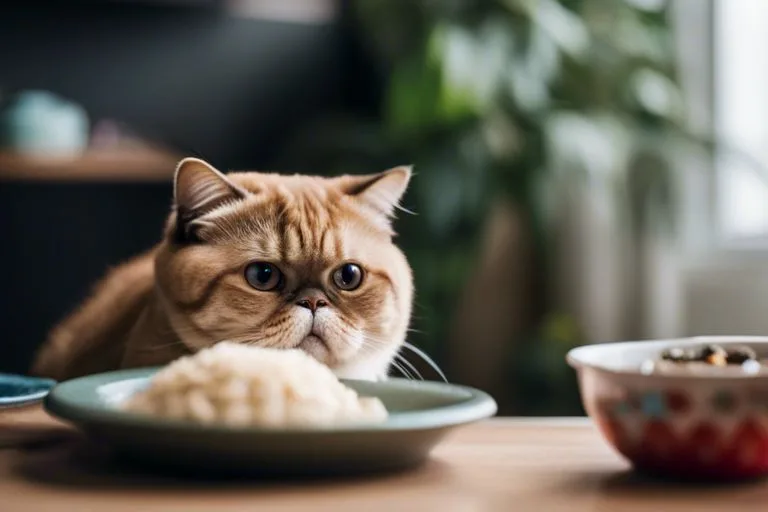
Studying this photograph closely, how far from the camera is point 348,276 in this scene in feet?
4.03

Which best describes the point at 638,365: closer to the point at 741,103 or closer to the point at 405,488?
the point at 405,488

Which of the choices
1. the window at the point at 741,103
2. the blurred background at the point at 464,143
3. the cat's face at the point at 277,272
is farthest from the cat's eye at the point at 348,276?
the window at the point at 741,103

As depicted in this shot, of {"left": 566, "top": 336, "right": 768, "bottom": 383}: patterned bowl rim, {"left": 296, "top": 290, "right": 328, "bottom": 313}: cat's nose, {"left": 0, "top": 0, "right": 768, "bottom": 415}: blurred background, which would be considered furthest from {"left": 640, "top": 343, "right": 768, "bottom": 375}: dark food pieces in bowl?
{"left": 0, "top": 0, "right": 768, "bottom": 415}: blurred background

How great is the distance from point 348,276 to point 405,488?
434 mm

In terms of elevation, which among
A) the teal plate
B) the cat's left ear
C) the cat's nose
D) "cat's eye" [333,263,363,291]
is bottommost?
the teal plate

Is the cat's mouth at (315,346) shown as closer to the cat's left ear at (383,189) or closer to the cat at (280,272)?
the cat at (280,272)

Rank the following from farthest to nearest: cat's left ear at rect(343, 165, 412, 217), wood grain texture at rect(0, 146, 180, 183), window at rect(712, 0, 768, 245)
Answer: wood grain texture at rect(0, 146, 180, 183)
window at rect(712, 0, 768, 245)
cat's left ear at rect(343, 165, 412, 217)

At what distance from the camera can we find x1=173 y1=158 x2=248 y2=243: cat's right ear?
3.93 feet

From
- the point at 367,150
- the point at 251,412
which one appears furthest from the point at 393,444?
the point at 367,150

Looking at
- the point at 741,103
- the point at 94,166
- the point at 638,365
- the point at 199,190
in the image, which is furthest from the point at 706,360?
the point at 94,166

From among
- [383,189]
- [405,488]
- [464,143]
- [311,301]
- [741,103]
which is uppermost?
[741,103]

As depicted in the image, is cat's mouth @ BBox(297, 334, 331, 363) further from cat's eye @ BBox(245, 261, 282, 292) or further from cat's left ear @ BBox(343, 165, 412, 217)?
cat's left ear @ BBox(343, 165, 412, 217)

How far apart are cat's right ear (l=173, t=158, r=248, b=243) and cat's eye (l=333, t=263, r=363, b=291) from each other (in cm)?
14

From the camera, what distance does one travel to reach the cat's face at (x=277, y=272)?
117 centimetres
